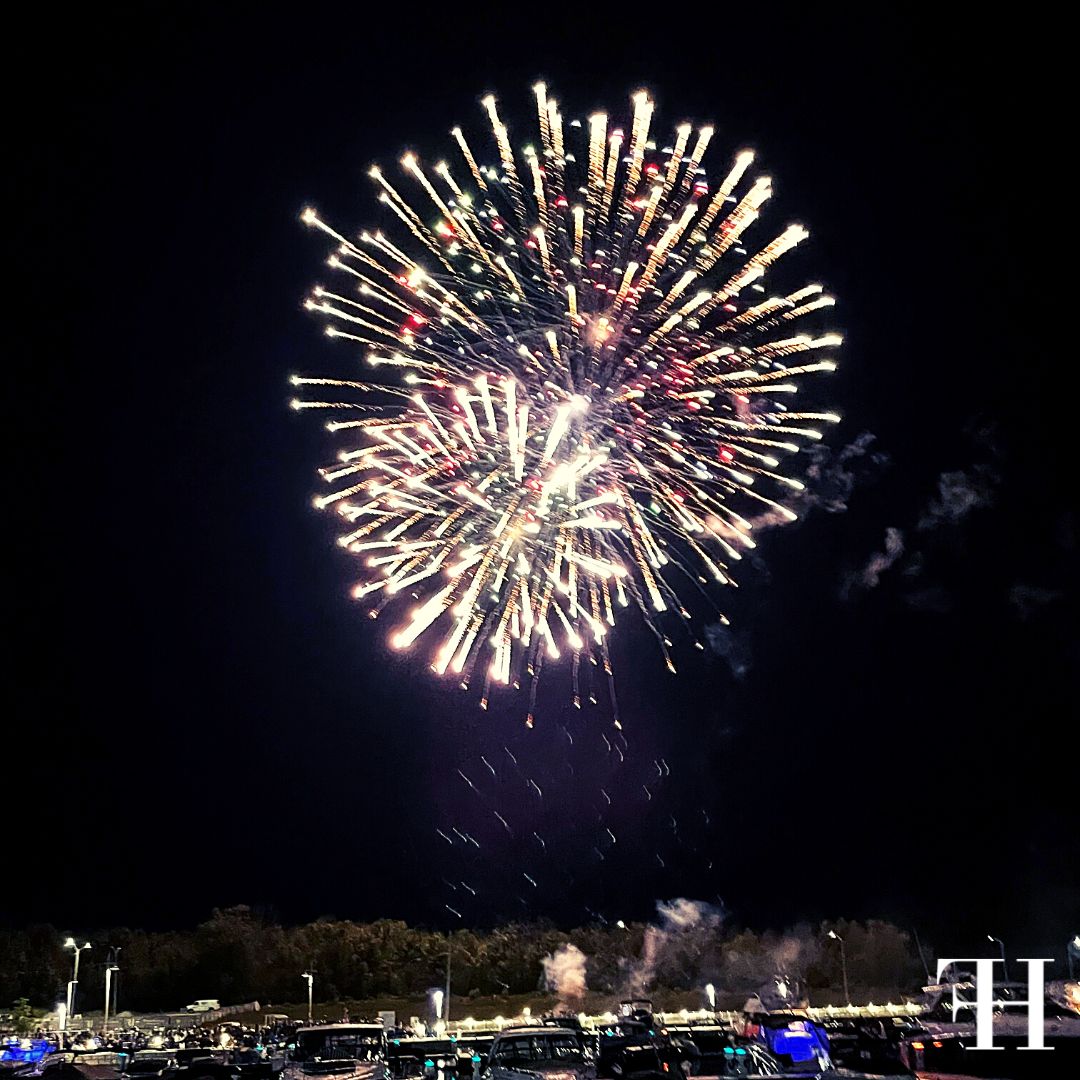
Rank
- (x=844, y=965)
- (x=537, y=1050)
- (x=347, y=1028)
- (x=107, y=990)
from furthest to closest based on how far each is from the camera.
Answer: (x=844, y=965), (x=107, y=990), (x=347, y=1028), (x=537, y=1050)

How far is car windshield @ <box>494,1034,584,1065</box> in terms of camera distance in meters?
20.3

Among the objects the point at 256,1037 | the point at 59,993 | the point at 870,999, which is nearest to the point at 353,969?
the point at 59,993

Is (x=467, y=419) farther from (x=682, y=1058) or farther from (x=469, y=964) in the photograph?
(x=469, y=964)

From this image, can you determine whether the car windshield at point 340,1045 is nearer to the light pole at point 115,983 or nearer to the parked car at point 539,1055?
the parked car at point 539,1055

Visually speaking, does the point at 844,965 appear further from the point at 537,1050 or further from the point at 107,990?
the point at 537,1050

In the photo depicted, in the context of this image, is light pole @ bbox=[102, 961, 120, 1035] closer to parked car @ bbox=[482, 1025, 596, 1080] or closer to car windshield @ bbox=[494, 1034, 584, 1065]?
parked car @ bbox=[482, 1025, 596, 1080]

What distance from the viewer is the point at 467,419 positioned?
2950cm

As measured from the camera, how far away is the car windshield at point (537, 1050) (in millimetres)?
20281

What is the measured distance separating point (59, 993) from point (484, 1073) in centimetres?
8874

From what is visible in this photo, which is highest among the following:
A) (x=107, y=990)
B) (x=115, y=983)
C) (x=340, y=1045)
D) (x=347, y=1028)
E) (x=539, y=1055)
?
(x=539, y=1055)

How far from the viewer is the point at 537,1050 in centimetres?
2050

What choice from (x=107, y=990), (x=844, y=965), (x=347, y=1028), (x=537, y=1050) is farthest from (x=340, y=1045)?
(x=844, y=965)

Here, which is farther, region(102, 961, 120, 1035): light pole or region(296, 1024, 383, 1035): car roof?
region(102, 961, 120, 1035): light pole

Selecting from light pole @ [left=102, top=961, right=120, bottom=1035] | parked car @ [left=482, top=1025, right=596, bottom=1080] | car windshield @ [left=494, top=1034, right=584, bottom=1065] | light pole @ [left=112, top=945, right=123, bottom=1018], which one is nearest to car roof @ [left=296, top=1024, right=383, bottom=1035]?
parked car @ [left=482, top=1025, right=596, bottom=1080]
